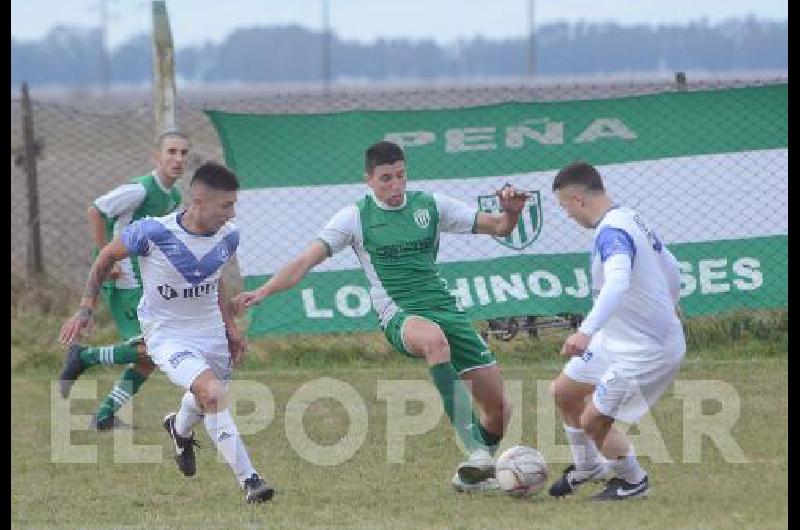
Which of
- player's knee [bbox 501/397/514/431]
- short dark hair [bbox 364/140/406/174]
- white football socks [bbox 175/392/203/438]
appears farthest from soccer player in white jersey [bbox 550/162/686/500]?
white football socks [bbox 175/392/203/438]

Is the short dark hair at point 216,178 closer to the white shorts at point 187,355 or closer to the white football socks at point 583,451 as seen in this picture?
the white shorts at point 187,355

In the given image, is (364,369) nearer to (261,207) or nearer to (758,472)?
(261,207)

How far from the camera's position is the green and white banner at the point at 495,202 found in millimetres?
12422

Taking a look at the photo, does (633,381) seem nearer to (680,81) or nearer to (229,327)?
(229,327)

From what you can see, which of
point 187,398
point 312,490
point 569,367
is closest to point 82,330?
point 187,398

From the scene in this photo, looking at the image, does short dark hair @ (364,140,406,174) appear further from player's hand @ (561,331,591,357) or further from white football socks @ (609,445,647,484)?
white football socks @ (609,445,647,484)

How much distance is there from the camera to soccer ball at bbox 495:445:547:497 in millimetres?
8688

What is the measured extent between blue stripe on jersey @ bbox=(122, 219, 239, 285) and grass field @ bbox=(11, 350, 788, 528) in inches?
47.4

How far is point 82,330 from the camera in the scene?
→ 28.7ft

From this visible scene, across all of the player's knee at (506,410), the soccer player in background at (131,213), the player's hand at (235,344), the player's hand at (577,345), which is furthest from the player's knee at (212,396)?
the soccer player in background at (131,213)

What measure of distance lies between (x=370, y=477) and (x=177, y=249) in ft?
5.61

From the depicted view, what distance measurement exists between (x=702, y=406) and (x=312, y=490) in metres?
3.19

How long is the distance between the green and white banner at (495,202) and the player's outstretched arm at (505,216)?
3.08m

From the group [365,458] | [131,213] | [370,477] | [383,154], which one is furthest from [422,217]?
[131,213]
